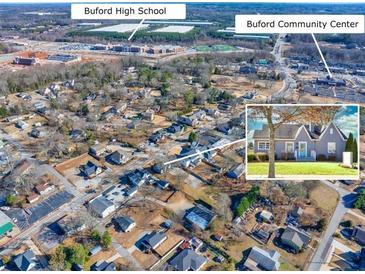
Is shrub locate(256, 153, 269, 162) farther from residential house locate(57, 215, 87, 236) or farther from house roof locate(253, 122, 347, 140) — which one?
residential house locate(57, 215, 87, 236)

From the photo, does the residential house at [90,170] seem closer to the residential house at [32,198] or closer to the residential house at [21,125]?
the residential house at [32,198]

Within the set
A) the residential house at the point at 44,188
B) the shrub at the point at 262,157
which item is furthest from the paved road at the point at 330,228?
the residential house at the point at 44,188

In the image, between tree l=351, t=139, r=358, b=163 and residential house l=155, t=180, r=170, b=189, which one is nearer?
tree l=351, t=139, r=358, b=163

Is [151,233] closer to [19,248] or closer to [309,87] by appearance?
[19,248]

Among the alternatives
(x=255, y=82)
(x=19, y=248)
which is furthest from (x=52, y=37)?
(x=19, y=248)

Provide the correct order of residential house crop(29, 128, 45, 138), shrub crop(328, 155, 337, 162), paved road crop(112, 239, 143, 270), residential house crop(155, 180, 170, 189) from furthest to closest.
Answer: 1. residential house crop(29, 128, 45, 138)
2. residential house crop(155, 180, 170, 189)
3. paved road crop(112, 239, 143, 270)
4. shrub crop(328, 155, 337, 162)

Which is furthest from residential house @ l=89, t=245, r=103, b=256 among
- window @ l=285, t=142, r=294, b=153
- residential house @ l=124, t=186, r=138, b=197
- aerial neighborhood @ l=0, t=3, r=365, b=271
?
window @ l=285, t=142, r=294, b=153

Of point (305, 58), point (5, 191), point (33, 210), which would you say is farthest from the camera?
point (305, 58)
